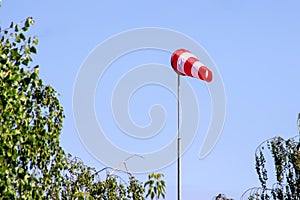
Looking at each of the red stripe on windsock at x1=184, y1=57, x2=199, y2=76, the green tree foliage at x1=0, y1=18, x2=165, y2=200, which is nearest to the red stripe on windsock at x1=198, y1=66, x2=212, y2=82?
the red stripe on windsock at x1=184, y1=57, x2=199, y2=76

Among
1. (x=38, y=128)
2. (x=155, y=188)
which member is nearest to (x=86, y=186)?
(x=155, y=188)

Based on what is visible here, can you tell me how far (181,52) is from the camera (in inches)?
536

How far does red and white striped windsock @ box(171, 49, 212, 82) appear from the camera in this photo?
1341 centimetres

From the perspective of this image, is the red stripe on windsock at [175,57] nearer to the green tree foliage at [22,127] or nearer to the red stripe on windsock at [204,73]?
the red stripe on windsock at [204,73]

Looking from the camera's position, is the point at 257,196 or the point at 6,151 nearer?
the point at 6,151

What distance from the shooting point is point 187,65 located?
1340 centimetres

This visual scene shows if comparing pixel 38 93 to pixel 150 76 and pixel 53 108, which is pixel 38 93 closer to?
pixel 53 108

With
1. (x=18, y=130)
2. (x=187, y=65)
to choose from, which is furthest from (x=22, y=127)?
(x=187, y=65)

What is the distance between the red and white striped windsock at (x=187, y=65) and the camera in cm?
1341

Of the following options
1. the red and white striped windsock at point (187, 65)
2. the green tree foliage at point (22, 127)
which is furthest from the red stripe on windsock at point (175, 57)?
the green tree foliage at point (22, 127)

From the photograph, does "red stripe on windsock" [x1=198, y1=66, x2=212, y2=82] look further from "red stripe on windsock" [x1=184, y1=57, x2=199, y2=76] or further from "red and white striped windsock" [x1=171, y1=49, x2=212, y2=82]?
"red stripe on windsock" [x1=184, y1=57, x2=199, y2=76]

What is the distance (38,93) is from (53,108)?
344mm

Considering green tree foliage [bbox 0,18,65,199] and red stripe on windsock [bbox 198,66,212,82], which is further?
red stripe on windsock [bbox 198,66,212,82]

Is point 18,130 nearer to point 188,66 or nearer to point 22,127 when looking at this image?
point 22,127
